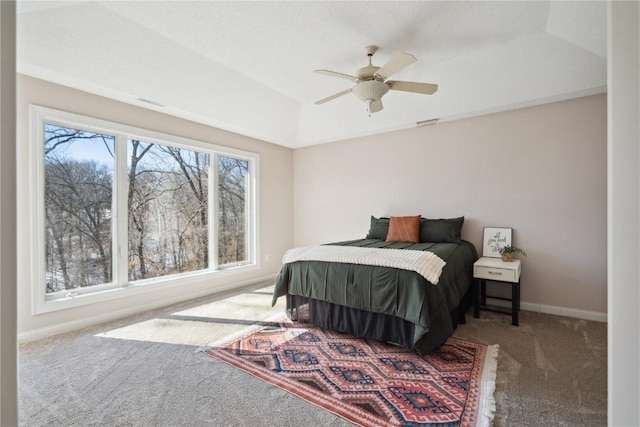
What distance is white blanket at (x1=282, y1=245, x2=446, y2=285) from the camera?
2.33 metres

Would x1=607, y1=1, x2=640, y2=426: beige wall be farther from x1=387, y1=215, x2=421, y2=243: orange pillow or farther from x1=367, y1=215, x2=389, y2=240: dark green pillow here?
x1=367, y1=215, x2=389, y2=240: dark green pillow

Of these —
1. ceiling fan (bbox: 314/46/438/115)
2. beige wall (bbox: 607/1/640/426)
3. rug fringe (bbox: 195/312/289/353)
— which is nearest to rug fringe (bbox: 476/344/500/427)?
beige wall (bbox: 607/1/640/426)

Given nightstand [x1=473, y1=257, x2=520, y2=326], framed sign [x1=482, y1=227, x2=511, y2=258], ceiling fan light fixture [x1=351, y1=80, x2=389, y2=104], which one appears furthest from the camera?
framed sign [x1=482, y1=227, x2=511, y2=258]

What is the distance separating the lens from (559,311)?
3.27m

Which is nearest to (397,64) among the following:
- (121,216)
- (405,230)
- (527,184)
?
(405,230)

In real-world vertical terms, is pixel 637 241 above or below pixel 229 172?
below

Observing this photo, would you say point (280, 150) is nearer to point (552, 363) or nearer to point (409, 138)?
point (409, 138)

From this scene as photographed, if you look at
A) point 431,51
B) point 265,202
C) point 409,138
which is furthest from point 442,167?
point 265,202

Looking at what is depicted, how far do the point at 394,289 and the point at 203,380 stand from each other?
154 cm

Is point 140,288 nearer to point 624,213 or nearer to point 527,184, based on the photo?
point 624,213

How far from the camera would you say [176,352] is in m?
2.44

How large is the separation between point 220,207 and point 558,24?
428 centimetres

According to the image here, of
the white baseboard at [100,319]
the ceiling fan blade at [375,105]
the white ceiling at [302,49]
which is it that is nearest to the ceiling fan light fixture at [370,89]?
the ceiling fan blade at [375,105]

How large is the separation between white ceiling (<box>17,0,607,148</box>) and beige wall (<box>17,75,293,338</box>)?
0.18 metres
